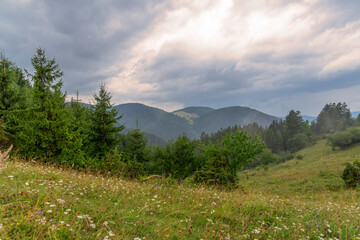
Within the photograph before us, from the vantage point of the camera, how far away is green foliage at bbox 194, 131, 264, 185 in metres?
20.8

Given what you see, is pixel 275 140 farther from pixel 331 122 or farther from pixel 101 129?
pixel 101 129

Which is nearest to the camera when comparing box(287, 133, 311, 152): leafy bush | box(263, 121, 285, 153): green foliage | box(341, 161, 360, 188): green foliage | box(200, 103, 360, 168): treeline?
box(341, 161, 360, 188): green foliage

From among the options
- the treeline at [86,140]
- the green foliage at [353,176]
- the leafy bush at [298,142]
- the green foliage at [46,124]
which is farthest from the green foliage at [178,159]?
the leafy bush at [298,142]

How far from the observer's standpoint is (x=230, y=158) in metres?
22.0

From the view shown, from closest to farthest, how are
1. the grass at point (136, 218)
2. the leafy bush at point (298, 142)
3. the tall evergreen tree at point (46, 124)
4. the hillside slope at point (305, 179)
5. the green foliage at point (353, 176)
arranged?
the grass at point (136, 218) < the tall evergreen tree at point (46, 124) < the green foliage at point (353, 176) < the hillside slope at point (305, 179) < the leafy bush at point (298, 142)

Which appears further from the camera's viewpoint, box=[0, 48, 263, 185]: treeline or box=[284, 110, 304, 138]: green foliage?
box=[284, 110, 304, 138]: green foliage

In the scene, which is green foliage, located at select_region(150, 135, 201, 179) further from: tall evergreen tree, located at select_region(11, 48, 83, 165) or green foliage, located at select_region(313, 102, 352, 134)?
green foliage, located at select_region(313, 102, 352, 134)

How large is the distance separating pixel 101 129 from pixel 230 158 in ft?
55.0

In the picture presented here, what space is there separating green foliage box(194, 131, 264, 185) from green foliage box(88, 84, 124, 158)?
1232 centimetres

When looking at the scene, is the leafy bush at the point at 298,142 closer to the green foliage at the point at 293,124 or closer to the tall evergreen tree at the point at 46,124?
the green foliage at the point at 293,124

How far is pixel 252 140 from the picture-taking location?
69.9 feet

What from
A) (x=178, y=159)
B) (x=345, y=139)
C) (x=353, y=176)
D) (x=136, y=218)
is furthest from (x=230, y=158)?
(x=345, y=139)

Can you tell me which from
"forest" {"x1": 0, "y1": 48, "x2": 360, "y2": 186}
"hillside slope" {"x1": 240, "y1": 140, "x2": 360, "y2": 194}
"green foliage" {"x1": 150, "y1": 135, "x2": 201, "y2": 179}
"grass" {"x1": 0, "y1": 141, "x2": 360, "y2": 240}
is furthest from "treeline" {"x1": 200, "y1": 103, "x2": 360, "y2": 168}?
"grass" {"x1": 0, "y1": 141, "x2": 360, "y2": 240}

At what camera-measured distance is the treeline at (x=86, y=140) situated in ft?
51.4
